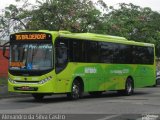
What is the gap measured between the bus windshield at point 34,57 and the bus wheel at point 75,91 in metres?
2.00

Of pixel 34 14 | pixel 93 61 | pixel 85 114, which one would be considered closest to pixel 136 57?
pixel 93 61

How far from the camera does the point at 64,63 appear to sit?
21656 mm

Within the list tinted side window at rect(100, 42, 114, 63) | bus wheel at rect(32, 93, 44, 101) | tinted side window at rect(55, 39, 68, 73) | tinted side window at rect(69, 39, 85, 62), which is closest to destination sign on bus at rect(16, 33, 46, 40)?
tinted side window at rect(55, 39, 68, 73)

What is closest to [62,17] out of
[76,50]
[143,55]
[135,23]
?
[143,55]

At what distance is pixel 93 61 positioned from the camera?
24188 millimetres

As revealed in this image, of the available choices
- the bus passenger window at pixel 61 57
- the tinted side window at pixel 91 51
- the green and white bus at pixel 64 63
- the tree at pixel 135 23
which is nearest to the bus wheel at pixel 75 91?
the green and white bus at pixel 64 63

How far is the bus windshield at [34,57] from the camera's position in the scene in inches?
Answer: 822

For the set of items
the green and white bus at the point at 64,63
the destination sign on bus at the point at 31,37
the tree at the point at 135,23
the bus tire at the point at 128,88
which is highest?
the tree at the point at 135,23

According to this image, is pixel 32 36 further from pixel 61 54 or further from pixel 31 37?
pixel 61 54

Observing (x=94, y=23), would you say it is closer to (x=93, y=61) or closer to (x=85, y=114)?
(x=93, y=61)

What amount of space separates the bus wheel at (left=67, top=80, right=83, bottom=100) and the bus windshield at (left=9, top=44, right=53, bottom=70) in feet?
6.57

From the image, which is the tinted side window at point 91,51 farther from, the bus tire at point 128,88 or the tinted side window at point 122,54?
the bus tire at point 128,88

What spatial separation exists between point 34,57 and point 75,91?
2762mm

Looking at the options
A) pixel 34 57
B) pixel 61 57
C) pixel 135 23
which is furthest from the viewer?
pixel 135 23
